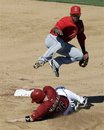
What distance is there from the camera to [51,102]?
535 inches

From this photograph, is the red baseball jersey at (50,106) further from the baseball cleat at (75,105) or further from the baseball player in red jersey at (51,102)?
the baseball cleat at (75,105)

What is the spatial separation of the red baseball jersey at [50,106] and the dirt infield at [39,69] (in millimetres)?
176

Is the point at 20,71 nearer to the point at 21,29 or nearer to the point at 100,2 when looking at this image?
the point at 21,29

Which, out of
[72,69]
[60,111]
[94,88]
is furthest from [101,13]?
[60,111]

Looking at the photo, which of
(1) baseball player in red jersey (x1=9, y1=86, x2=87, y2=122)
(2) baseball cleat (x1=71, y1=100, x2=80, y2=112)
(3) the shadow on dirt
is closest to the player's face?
(1) baseball player in red jersey (x1=9, y1=86, x2=87, y2=122)

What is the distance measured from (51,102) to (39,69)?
5.10 metres

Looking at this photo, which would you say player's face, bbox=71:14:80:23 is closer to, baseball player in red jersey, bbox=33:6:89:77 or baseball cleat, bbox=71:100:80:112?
baseball player in red jersey, bbox=33:6:89:77

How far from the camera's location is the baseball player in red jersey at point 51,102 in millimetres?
13500

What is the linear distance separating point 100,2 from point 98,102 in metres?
13.3

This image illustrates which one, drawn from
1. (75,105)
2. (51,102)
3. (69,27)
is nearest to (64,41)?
(69,27)

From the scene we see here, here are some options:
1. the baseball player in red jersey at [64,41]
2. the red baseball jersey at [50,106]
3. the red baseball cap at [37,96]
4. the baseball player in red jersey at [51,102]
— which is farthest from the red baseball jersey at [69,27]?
the red baseball cap at [37,96]

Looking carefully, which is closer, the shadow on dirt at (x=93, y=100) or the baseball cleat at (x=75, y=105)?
the baseball cleat at (x=75, y=105)

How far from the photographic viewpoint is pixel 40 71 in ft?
60.4

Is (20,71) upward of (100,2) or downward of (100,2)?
downward
